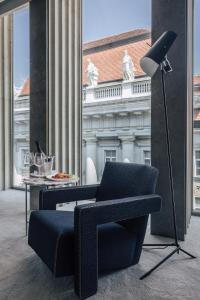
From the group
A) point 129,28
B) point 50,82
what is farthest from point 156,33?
point 50,82

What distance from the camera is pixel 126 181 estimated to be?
2289 millimetres

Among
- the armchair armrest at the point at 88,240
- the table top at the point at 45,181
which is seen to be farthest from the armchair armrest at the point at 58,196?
the armchair armrest at the point at 88,240

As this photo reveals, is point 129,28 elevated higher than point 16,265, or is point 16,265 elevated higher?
point 129,28

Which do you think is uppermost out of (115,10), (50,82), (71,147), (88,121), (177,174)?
(115,10)

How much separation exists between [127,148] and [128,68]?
43.2 inches

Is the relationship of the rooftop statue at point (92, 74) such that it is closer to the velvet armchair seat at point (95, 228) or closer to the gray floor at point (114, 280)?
the velvet armchair seat at point (95, 228)

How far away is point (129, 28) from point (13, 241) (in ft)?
9.87

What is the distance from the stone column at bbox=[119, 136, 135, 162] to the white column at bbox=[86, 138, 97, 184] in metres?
0.45

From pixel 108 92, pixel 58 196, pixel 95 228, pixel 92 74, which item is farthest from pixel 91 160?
pixel 95 228

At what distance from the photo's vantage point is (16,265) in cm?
214

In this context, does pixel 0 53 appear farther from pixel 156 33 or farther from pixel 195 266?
pixel 195 266

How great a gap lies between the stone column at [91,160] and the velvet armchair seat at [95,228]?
5.63 ft

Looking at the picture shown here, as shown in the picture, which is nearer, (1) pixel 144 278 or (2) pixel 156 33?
(1) pixel 144 278

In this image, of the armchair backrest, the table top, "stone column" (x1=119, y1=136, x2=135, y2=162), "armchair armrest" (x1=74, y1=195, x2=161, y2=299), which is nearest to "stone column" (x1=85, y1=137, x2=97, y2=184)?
"stone column" (x1=119, y1=136, x2=135, y2=162)
